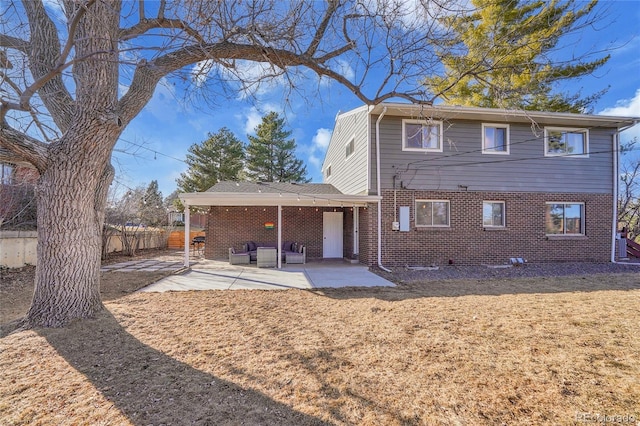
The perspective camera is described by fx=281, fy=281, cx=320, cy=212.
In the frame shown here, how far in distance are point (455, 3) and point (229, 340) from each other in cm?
601

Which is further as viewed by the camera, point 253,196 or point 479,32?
point 253,196

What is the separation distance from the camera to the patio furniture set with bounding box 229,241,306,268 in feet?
31.3

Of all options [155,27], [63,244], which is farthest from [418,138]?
[63,244]

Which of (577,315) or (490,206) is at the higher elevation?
(490,206)

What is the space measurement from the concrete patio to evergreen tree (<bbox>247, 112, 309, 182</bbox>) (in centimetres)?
1615

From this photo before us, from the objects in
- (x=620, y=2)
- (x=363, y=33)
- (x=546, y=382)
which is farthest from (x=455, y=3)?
(x=546, y=382)

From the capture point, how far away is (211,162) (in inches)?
923

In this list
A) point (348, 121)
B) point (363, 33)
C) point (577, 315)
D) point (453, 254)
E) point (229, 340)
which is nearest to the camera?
point (229, 340)

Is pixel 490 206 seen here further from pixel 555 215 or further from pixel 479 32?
pixel 479 32

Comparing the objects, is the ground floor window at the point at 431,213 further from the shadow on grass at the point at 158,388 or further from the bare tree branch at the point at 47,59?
the bare tree branch at the point at 47,59

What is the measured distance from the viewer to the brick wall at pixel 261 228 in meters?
11.7

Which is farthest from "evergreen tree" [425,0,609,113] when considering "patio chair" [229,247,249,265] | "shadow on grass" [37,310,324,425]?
"patio chair" [229,247,249,265]

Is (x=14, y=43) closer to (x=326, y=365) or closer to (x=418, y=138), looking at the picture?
(x=326, y=365)

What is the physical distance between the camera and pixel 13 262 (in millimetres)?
7949
